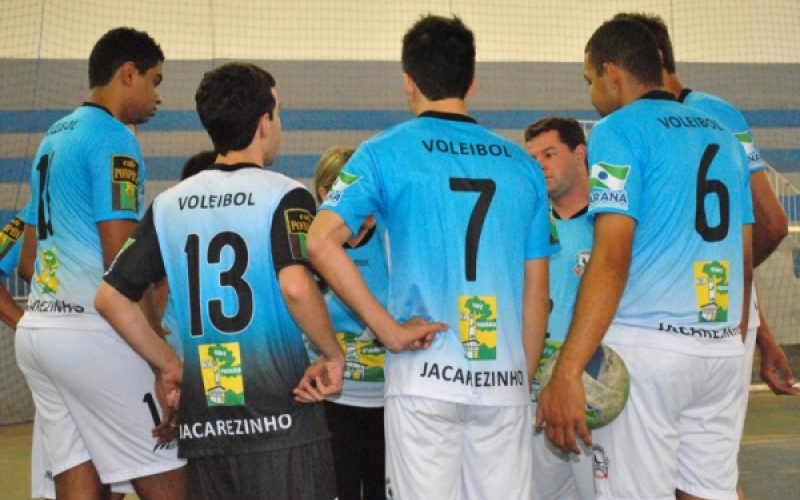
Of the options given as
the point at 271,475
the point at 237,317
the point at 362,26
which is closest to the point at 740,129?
the point at 237,317

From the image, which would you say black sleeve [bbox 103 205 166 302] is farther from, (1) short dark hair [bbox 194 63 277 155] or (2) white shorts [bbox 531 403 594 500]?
(2) white shorts [bbox 531 403 594 500]

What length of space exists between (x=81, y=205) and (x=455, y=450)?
5.61 ft

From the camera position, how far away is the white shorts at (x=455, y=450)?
3.14 m

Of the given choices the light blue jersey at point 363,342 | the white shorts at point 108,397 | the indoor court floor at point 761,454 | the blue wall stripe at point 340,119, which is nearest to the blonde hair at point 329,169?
the light blue jersey at point 363,342

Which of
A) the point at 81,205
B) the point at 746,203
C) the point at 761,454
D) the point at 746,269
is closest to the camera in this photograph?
the point at 746,203

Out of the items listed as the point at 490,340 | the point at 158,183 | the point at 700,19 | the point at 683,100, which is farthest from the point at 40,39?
the point at 490,340

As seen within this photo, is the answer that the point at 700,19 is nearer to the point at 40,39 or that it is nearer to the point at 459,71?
the point at 40,39

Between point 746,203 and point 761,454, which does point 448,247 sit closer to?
point 746,203

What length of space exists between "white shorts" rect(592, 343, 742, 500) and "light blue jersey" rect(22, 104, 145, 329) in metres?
1.83

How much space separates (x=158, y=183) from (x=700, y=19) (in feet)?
21.2

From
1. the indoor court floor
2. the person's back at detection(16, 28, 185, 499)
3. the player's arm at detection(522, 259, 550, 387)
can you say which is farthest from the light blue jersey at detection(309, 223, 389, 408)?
the indoor court floor

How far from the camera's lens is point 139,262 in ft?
10.8

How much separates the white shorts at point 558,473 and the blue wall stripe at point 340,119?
28.4 feet

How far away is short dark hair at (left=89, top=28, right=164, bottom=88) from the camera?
4188 millimetres
